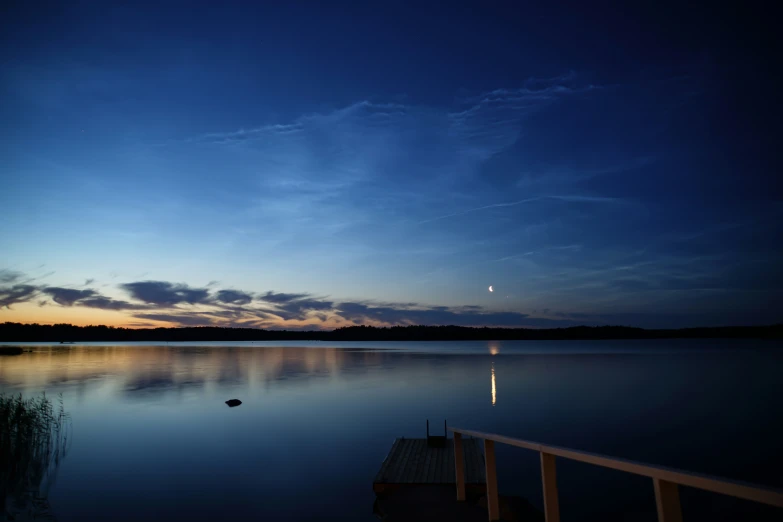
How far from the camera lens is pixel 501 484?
55.0 ft

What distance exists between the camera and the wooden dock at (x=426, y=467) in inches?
472

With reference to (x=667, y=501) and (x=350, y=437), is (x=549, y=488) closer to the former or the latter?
(x=667, y=501)

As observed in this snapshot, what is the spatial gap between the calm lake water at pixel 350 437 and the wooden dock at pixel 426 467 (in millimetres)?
1603

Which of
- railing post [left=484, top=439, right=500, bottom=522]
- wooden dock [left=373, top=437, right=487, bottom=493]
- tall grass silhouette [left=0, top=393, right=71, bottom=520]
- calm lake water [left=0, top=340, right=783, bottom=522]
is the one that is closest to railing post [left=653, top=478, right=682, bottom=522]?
railing post [left=484, top=439, right=500, bottom=522]

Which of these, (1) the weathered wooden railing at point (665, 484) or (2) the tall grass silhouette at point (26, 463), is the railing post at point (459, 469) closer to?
(1) the weathered wooden railing at point (665, 484)

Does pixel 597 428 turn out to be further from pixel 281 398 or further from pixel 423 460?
pixel 281 398

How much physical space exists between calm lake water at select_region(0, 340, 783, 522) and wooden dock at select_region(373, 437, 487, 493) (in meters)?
1.60

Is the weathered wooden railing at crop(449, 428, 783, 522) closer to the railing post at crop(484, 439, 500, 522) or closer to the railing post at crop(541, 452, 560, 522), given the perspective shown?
the railing post at crop(541, 452, 560, 522)

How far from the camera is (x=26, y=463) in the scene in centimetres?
1764

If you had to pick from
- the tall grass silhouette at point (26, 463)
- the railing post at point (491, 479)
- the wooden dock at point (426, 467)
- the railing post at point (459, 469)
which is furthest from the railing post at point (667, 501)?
the tall grass silhouette at point (26, 463)

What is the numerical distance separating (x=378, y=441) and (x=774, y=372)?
198 ft

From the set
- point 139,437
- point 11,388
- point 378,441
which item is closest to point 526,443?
point 378,441

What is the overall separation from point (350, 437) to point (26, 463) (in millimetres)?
13969

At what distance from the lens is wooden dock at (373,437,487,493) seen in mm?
12000
